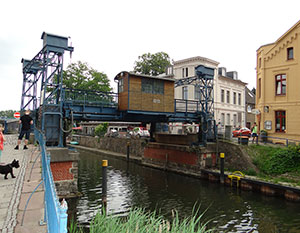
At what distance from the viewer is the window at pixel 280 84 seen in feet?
72.4

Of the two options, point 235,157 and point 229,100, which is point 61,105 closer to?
point 235,157

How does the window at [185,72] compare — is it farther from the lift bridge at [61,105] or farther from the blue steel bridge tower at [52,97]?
the blue steel bridge tower at [52,97]

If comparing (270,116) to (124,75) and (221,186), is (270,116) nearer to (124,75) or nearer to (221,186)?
(221,186)

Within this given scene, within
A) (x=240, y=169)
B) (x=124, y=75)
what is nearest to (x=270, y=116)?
(x=240, y=169)

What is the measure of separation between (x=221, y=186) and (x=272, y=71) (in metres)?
12.3

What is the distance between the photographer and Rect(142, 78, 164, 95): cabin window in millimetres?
18859

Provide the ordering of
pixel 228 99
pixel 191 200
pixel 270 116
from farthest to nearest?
pixel 228 99 → pixel 270 116 → pixel 191 200

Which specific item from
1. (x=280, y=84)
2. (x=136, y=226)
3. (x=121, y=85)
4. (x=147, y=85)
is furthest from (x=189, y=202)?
(x=280, y=84)

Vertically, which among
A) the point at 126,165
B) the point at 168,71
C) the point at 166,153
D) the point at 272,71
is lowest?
the point at 126,165

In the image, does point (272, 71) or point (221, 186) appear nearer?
point (221, 186)

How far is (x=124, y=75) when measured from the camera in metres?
18.4

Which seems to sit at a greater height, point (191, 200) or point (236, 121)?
point (236, 121)

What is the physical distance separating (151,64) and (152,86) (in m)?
33.3

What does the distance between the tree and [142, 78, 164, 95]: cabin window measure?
104 ft
